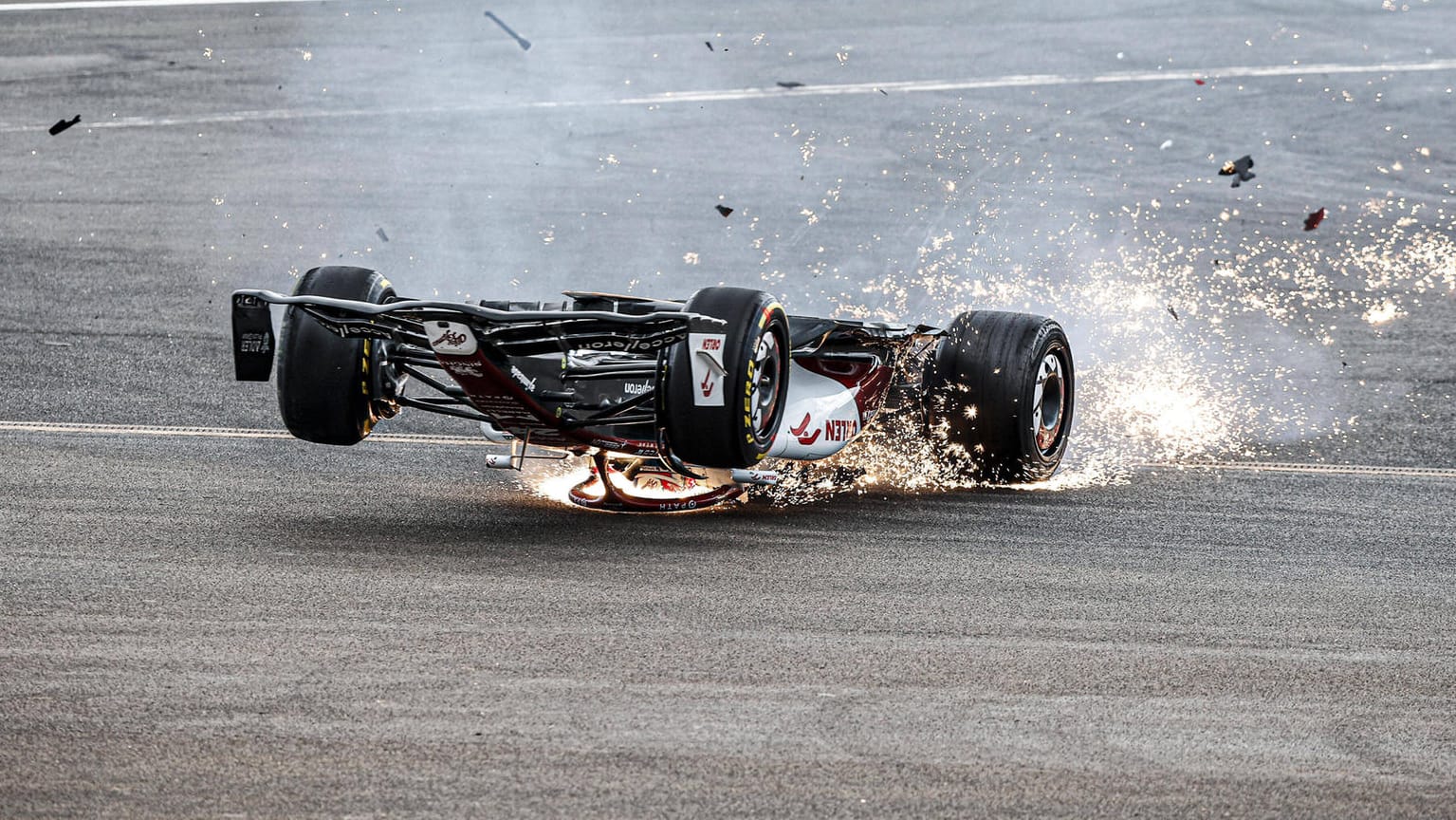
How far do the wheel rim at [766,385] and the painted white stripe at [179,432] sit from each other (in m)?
2.67

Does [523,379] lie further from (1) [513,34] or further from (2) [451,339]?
(1) [513,34]

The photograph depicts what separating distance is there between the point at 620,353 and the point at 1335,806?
3749 mm

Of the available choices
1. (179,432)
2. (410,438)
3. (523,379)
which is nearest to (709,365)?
(523,379)

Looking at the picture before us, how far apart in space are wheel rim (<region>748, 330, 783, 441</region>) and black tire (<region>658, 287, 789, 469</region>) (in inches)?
0.5

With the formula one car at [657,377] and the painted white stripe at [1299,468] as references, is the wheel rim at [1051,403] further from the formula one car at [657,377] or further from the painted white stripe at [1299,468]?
the painted white stripe at [1299,468]

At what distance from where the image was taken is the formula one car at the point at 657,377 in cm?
614

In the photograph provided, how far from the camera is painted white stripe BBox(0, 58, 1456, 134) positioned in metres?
17.0

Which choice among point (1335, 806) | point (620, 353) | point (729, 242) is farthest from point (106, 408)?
point (1335, 806)

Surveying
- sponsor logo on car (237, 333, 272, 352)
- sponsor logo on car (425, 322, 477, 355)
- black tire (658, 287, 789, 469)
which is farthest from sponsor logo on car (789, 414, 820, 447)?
sponsor logo on car (237, 333, 272, 352)

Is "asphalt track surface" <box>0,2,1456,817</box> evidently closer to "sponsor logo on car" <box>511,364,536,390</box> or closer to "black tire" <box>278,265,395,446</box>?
"black tire" <box>278,265,395,446</box>

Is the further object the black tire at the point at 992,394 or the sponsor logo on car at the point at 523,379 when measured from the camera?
the black tire at the point at 992,394

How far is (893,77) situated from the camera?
18047 mm

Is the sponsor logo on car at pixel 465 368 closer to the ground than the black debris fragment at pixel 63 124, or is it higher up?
closer to the ground

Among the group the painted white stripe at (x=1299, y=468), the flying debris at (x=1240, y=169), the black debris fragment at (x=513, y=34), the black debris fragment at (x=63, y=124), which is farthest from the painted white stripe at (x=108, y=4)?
the painted white stripe at (x=1299, y=468)
